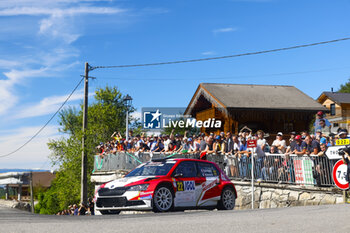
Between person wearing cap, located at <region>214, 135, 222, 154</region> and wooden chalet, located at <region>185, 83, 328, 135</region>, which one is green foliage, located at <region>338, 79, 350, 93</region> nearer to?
wooden chalet, located at <region>185, 83, 328, 135</region>

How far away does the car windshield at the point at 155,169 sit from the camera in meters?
12.9

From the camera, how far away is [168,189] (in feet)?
41.0

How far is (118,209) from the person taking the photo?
12.4m

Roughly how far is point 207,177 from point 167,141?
7.70m

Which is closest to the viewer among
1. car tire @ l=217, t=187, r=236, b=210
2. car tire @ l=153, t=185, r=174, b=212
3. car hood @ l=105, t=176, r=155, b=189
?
car tire @ l=153, t=185, r=174, b=212

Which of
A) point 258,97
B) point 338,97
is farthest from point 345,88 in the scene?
point 258,97

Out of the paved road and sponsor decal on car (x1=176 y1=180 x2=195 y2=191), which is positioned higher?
sponsor decal on car (x1=176 y1=180 x2=195 y2=191)

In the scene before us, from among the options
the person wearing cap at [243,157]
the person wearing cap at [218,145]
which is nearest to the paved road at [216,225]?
the person wearing cap at [243,157]

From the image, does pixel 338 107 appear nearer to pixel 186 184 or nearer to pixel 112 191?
pixel 186 184

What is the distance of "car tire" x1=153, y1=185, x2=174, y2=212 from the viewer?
39.7ft

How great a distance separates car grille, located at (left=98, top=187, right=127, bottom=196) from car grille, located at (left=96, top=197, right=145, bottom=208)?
135 mm

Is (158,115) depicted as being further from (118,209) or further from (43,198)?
(43,198)

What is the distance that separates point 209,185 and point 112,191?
2.95 metres

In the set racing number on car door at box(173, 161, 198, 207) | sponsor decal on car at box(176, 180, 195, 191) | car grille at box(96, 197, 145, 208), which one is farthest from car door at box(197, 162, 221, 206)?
car grille at box(96, 197, 145, 208)
